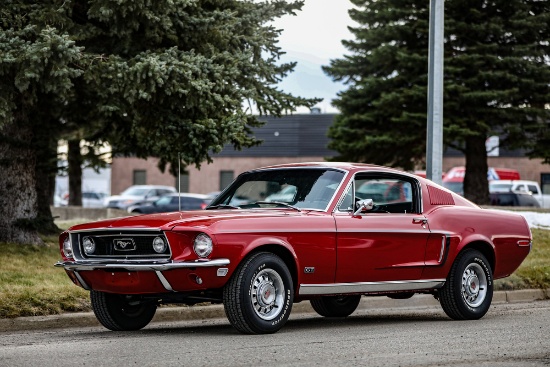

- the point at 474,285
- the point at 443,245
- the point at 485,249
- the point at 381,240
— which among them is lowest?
the point at 474,285

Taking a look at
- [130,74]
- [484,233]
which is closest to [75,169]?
[130,74]

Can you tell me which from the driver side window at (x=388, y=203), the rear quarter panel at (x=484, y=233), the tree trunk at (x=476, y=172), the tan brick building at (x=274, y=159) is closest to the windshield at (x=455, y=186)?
the tree trunk at (x=476, y=172)

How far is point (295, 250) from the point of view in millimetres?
10336

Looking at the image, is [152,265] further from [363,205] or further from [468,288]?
[468,288]

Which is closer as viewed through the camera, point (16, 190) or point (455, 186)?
point (16, 190)

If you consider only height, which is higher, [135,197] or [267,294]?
[267,294]

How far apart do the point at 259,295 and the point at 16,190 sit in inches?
378

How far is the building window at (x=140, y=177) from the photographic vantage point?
7362 centimetres

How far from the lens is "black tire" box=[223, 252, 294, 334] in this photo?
9.80 metres

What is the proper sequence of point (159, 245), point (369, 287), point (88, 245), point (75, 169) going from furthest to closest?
point (75, 169)
point (369, 287)
point (88, 245)
point (159, 245)

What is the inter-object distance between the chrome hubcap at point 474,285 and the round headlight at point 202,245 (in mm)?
3682

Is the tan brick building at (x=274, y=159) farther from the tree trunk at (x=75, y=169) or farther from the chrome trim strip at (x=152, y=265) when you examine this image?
the chrome trim strip at (x=152, y=265)

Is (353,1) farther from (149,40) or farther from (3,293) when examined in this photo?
(3,293)

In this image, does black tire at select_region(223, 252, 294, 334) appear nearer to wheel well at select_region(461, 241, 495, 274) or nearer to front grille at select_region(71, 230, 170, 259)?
front grille at select_region(71, 230, 170, 259)
